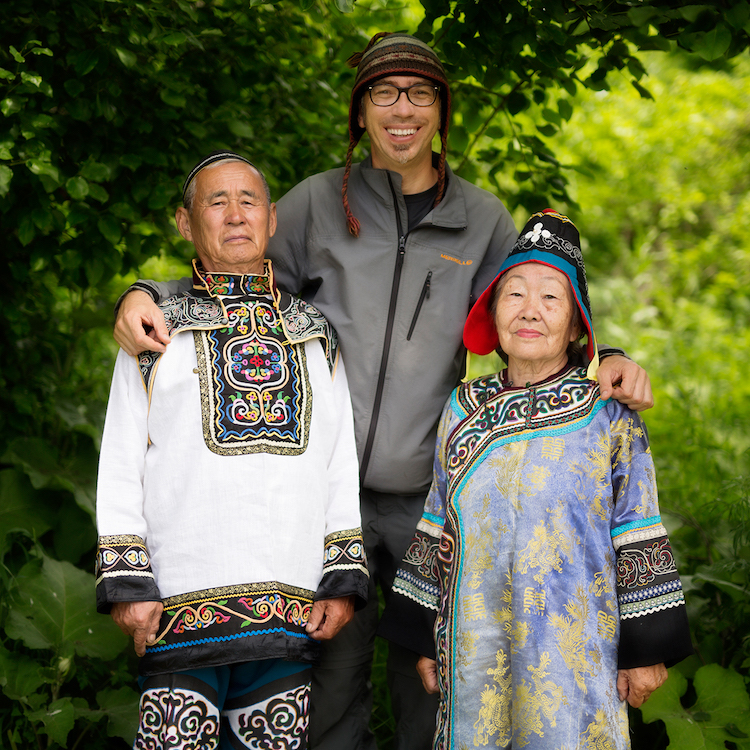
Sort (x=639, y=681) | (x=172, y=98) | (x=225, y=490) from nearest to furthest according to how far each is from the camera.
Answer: (x=639, y=681) → (x=225, y=490) → (x=172, y=98)

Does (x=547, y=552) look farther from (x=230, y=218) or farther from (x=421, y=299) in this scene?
(x=230, y=218)

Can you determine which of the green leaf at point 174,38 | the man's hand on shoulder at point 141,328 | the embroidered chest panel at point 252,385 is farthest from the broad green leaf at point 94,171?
the embroidered chest panel at point 252,385

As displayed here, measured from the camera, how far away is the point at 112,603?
2.02 metres

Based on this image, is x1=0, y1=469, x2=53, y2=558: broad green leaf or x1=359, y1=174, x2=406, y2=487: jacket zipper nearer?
x1=359, y1=174, x2=406, y2=487: jacket zipper

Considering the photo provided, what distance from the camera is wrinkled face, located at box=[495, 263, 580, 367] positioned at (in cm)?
210

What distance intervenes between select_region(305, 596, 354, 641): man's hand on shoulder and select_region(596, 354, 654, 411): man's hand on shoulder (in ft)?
3.14

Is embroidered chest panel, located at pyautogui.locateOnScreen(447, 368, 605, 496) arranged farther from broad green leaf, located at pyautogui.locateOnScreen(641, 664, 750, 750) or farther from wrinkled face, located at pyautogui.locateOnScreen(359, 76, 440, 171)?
broad green leaf, located at pyautogui.locateOnScreen(641, 664, 750, 750)

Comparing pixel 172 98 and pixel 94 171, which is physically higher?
pixel 172 98

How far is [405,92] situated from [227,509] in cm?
141

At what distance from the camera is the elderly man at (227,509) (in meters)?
2.03

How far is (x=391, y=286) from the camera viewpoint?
2.47 metres

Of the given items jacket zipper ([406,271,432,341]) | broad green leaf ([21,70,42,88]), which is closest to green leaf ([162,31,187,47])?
broad green leaf ([21,70,42,88])

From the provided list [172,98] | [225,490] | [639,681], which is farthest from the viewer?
[172,98]

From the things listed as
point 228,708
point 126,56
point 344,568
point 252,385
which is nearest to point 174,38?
point 126,56
